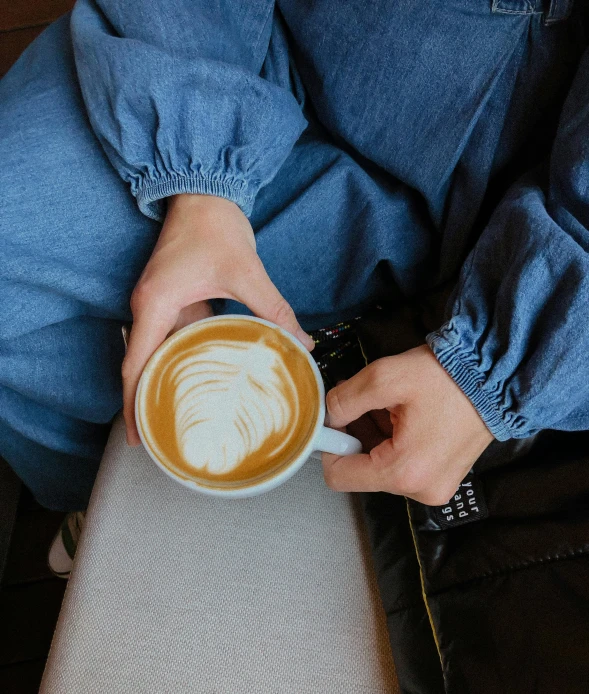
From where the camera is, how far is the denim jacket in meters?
0.56

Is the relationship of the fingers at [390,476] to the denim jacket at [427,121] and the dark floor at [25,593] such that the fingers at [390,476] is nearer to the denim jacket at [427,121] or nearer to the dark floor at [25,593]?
the denim jacket at [427,121]

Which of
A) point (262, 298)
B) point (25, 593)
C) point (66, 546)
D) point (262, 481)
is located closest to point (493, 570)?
point (262, 481)

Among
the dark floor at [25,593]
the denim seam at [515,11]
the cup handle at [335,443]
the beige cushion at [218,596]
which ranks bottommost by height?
the dark floor at [25,593]

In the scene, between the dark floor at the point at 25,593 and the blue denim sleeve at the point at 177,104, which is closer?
the blue denim sleeve at the point at 177,104

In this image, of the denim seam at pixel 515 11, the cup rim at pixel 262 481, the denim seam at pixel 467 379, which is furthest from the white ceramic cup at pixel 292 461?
the denim seam at pixel 515 11

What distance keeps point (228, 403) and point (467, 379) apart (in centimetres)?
24

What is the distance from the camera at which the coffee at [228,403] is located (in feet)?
1.95

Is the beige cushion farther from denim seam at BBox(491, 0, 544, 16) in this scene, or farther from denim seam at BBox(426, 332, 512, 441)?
denim seam at BBox(491, 0, 544, 16)

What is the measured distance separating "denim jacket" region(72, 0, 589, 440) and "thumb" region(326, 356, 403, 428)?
0.06 metres

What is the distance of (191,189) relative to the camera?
2.19 ft

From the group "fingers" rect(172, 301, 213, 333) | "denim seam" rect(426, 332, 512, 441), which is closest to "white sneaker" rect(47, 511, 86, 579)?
"fingers" rect(172, 301, 213, 333)

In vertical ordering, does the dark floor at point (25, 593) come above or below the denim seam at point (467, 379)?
below

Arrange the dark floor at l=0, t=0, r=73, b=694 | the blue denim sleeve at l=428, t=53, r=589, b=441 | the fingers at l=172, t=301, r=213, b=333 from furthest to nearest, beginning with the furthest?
the dark floor at l=0, t=0, r=73, b=694
the fingers at l=172, t=301, r=213, b=333
the blue denim sleeve at l=428, t=53, r=589, b=441

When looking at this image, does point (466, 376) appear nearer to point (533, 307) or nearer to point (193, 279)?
point (533, 307)
